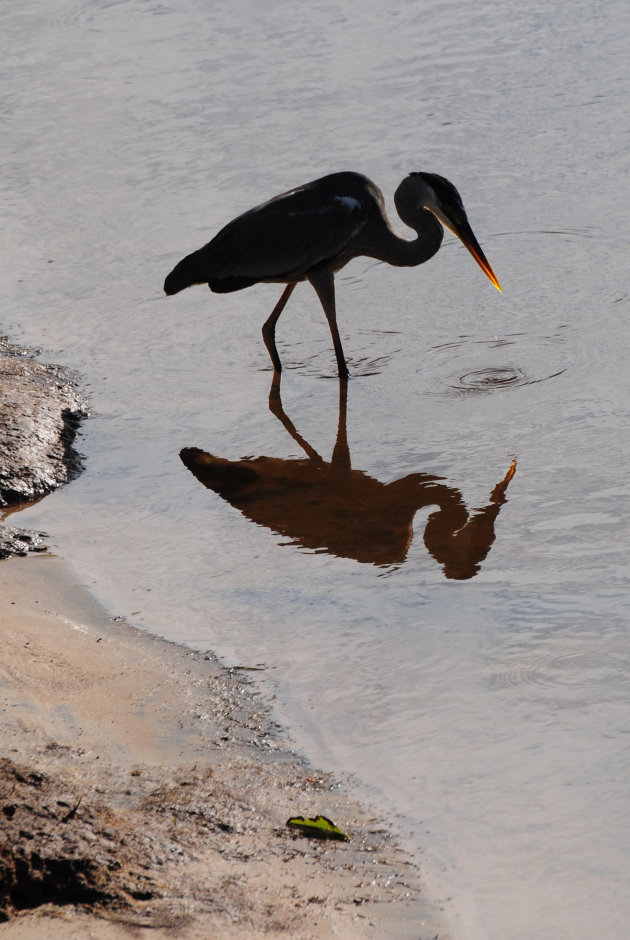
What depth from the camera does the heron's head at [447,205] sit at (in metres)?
7.52

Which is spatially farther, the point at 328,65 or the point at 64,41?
the point at 64,41

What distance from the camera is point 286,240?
7.36 m


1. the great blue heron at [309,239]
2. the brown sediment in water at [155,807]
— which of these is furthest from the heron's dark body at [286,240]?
the brown sediment in water at [155,807]

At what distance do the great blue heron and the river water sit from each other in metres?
0.45

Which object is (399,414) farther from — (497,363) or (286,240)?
(286,240)

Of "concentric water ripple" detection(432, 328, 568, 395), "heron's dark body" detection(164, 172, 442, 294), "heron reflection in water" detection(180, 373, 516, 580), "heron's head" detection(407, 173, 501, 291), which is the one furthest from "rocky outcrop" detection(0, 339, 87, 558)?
"heron's head" detection(407, 173, 501, 291)

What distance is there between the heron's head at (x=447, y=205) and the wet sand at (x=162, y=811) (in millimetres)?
3722

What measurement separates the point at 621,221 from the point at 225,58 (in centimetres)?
620

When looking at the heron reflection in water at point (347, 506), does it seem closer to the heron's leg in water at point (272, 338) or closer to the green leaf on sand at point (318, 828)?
the heron's leg in water at point (272, 338)

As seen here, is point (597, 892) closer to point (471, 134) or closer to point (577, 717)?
point (577, 717)

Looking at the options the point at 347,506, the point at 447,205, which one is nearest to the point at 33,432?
the point at 347,506

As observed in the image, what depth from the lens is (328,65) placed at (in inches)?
514

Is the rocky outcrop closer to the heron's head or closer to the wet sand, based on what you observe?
the wet sand

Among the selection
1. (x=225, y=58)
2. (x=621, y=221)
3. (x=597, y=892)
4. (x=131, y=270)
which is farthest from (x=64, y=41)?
(x=597, y=892)
